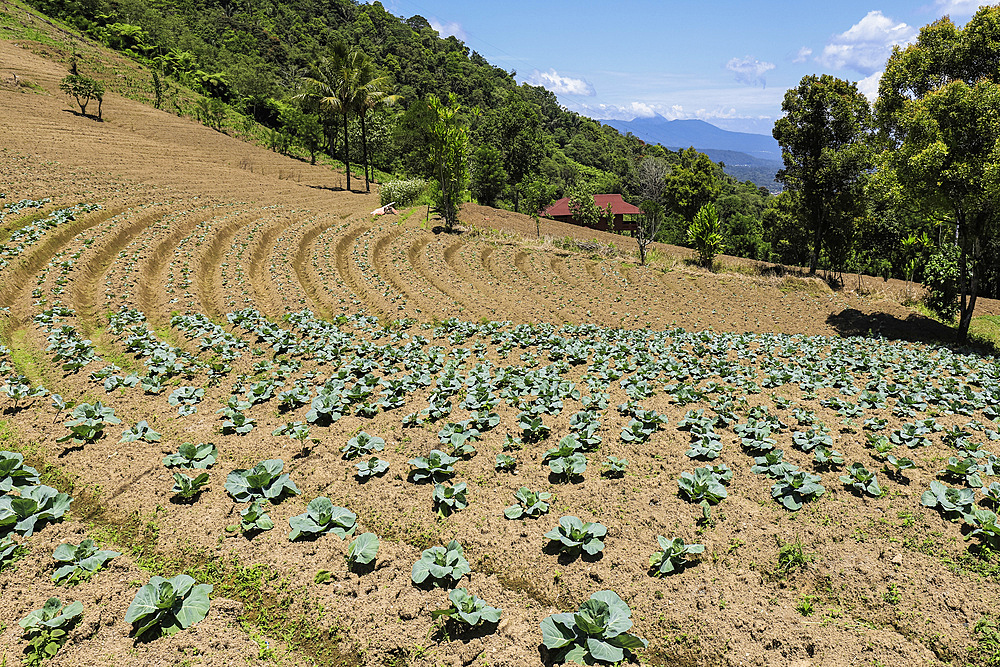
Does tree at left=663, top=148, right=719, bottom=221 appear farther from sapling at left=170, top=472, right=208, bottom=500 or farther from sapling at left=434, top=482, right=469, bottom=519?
sapling at left=170, top=472, right=208, bottom=500

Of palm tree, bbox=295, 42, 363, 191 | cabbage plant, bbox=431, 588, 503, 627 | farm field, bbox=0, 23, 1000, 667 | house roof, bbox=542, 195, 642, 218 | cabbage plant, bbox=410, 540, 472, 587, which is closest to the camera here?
cabbage plant, bbox=431, 588, 503, 627

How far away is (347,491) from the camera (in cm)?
606

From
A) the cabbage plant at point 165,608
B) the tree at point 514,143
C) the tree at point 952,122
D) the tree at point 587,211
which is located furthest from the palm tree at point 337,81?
the tree at point 514,143

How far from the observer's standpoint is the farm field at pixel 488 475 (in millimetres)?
4078

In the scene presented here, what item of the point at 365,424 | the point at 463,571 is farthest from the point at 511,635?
the point at 365,424

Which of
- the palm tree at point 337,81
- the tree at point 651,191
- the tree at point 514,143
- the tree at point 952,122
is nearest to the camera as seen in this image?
the tree at point 952,122

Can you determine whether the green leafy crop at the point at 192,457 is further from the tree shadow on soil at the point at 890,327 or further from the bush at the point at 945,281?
the bush at the point at 945,281

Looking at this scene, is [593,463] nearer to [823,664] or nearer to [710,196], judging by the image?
[823,664]

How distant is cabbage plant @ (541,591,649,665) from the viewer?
3621mm

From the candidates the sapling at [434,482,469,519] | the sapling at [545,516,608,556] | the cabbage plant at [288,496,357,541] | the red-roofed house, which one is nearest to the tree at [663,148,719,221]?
the red-roofed house

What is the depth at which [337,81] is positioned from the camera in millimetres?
40438

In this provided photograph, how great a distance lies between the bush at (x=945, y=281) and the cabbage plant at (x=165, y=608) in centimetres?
2747

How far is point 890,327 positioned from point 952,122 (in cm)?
803

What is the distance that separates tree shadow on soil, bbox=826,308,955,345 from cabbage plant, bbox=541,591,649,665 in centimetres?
1907
